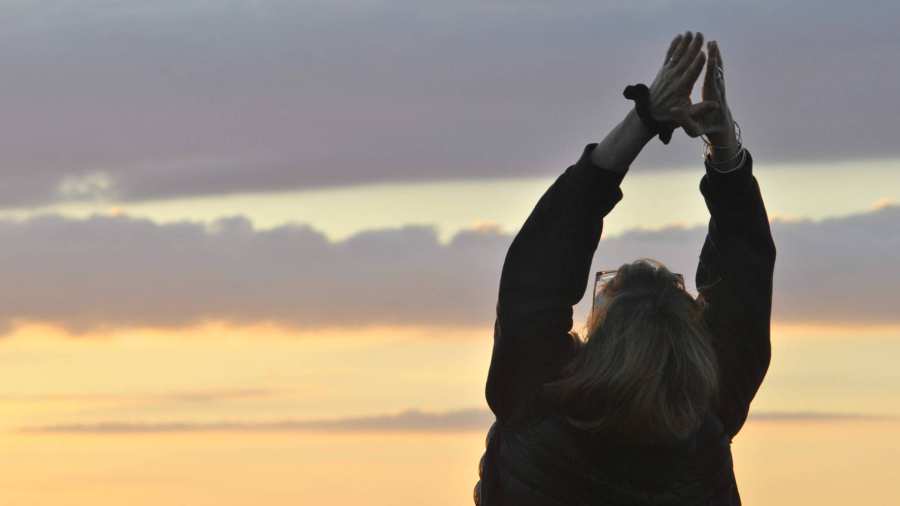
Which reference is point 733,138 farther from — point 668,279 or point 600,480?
point 600,480

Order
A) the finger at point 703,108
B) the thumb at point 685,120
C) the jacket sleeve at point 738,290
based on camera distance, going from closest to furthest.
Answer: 1. the thumb at point 685,120
2. the finger at point 703,108
3. the jacket sleeve at point 738,290

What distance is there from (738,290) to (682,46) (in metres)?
1.21

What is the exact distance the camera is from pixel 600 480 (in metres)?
10.2

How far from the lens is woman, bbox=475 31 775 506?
996cm

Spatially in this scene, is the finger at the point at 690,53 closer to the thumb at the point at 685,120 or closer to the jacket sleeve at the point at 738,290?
the thumb at the point at 685,120

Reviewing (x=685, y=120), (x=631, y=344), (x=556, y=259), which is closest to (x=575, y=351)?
(x=631, y=344)

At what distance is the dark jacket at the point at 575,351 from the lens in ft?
33.1

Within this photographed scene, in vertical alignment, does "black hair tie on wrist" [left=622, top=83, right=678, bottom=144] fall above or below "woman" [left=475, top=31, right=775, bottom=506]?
above

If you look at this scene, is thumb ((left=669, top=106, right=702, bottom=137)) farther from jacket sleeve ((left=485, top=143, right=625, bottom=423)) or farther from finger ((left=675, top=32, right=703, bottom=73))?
jacket sleeve ((left=485, top=143, right=625, bottom=423))

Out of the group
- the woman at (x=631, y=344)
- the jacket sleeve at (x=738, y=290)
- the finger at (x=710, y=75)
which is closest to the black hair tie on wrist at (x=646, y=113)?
the woman at (x=631, y=344)

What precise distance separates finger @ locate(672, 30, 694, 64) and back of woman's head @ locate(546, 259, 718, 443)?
3.30 feet

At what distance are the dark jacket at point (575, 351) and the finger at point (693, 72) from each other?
1.65ft

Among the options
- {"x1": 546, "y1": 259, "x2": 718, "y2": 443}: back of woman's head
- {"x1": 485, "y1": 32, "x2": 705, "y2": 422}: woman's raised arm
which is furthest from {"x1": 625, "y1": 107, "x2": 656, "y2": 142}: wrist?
{"x1": 546, "y1": 259, "x2": 718, "y2": 443}: back of woman's head

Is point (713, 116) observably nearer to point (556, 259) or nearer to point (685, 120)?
point (685, 120)
